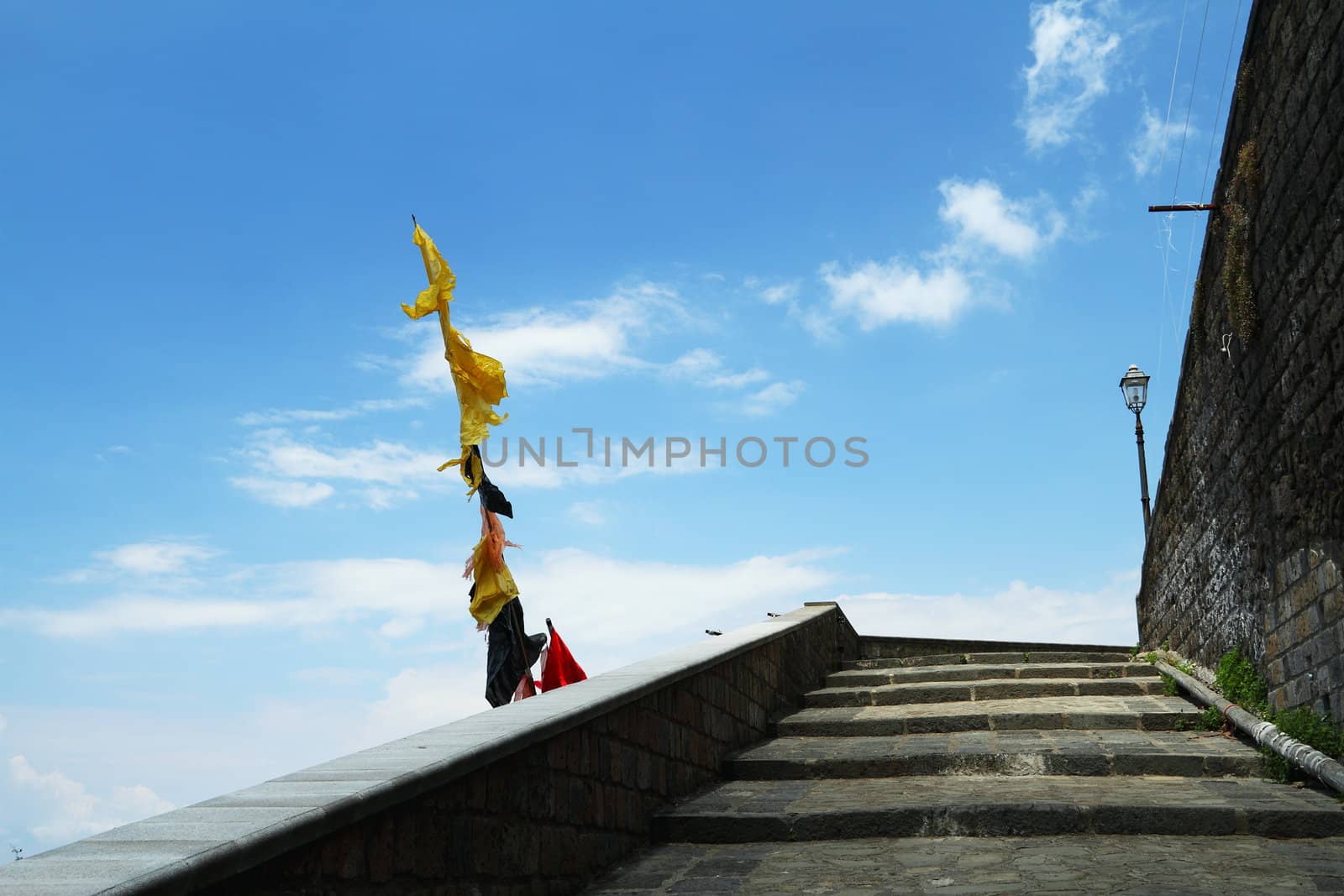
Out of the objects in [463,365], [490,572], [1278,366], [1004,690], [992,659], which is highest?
[463,365]

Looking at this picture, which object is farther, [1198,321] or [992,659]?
[992,659]

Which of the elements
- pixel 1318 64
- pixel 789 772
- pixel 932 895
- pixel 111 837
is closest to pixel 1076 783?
pixel 789 772

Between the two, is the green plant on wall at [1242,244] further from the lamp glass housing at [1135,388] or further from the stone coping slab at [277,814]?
the lamp glass housing at [1135,388]

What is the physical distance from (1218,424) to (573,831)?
477cm

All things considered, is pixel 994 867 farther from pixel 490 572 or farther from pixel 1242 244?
pixel 490 572

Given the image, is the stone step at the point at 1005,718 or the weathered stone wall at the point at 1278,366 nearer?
the weathered stone wall at the point at 1278,366

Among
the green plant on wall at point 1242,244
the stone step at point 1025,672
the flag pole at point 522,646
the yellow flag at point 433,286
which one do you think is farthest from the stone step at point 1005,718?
the yellow flag at point 433,286

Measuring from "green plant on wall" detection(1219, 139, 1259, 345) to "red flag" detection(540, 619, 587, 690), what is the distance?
4.75m

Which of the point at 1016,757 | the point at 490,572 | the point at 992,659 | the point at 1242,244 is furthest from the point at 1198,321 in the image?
the point at 490,572

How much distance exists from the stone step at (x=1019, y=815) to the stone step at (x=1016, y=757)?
36 cm

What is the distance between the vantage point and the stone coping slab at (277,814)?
181cm

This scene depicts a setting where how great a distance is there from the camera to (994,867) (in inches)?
154

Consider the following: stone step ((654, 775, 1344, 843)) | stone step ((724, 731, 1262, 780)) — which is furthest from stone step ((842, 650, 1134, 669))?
stone step ((654, 775, 1344, 843))

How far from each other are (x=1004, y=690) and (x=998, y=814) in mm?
3152
